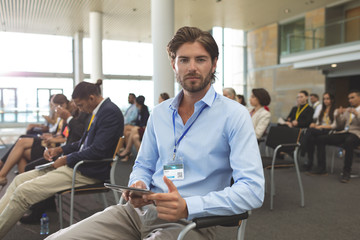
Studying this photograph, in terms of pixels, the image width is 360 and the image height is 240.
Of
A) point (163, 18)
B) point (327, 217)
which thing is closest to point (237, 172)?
point (327, 217)

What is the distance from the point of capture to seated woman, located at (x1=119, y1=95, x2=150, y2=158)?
601cm

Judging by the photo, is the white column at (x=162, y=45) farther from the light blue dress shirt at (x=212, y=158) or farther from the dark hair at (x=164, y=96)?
the light blue dress shirt at (x=212, y=158)

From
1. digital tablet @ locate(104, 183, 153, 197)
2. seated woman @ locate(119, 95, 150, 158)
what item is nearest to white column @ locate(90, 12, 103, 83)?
seated woman @ locate(119, 95, 150, 158)

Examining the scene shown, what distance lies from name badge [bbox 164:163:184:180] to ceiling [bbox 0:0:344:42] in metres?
10.2

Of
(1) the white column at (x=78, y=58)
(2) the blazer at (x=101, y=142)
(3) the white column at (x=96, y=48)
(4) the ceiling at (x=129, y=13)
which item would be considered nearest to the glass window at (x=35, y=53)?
(4) the ceiling at (x=129, y=13)

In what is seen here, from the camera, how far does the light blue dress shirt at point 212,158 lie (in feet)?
3.63

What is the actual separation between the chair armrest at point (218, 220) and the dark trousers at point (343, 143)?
408cm

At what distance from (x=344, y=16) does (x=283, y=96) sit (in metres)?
3.93

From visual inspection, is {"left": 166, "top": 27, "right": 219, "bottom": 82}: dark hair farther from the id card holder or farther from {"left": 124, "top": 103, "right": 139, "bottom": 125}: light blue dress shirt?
{"left": 124, "top": 103, "right": 139, "bottom": 125}: light blue dress shirt

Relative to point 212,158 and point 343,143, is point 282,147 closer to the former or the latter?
point 343,143

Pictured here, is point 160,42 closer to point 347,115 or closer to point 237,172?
point 347,115

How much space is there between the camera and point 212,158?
4.09 ft

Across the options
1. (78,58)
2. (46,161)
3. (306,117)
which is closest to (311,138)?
(306,117)

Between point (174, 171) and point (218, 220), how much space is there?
281 millimetres
